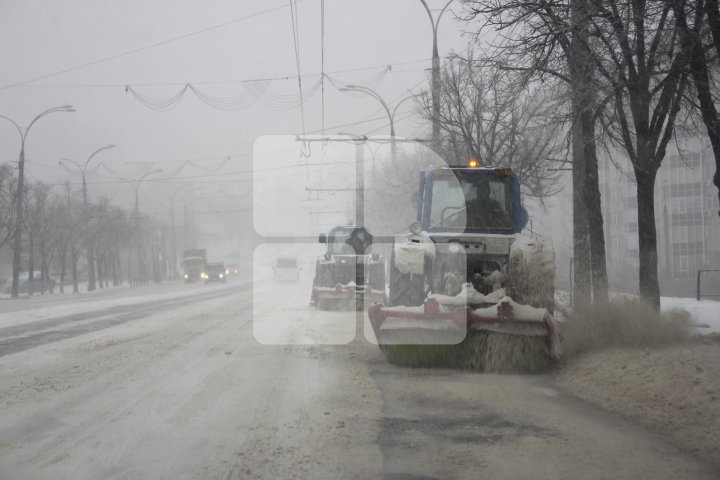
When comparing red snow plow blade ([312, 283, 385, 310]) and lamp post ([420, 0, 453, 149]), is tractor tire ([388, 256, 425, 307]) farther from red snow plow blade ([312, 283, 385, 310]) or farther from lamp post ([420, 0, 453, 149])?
lamp post ([420, 0, 453, 149])

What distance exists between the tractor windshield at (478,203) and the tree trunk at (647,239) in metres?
3.76

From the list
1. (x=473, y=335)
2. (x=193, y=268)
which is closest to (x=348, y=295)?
(x=473, y=335)

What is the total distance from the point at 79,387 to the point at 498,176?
685cm

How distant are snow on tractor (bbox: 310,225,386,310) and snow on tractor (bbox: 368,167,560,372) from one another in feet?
22.4

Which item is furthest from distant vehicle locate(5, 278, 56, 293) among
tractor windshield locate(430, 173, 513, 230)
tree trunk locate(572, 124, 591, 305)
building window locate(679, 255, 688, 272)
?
building window locate(679, 255, 688, 272)

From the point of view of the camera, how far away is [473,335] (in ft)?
29.7

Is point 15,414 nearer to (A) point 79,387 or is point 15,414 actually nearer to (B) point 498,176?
(A) point 79,387

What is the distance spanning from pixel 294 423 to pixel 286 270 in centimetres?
3024

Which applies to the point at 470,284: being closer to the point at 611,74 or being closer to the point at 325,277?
the point at 611,74

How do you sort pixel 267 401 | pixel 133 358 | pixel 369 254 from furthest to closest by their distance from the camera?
pixel 369 254
pixel 133 358
pixel 267 401

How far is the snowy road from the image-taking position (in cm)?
515

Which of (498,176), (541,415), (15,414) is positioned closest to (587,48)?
(498,176)

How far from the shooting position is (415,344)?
9.38 metres

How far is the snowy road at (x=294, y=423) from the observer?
5.15 m
